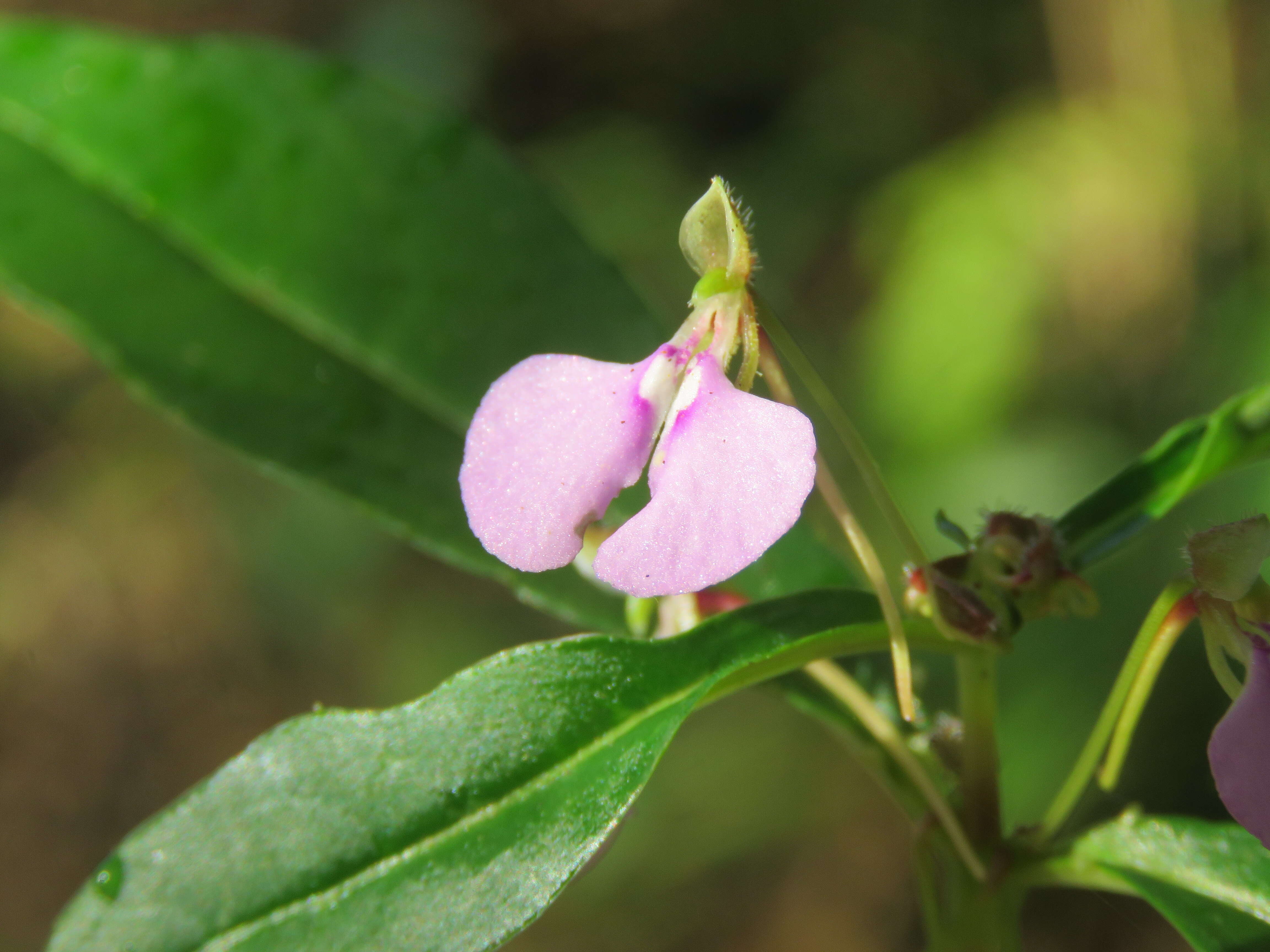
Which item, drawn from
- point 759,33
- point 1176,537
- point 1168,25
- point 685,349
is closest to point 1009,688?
point 1176,537

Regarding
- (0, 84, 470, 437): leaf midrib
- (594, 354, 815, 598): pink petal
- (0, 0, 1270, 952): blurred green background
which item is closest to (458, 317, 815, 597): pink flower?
(594, 354, 815, 598): pink petal

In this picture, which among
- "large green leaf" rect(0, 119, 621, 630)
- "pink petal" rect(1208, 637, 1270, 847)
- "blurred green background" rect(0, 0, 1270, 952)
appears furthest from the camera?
"blurred green background" rect(0, 0, 1270, 952)

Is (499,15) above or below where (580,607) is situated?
below

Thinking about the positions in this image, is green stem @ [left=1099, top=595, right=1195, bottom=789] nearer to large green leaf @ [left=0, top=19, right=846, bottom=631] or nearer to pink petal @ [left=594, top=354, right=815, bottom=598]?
pink petal @ [left=594, top=354, right=815, bottom=598]

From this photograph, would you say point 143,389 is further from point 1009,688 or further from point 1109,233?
point 1109,233

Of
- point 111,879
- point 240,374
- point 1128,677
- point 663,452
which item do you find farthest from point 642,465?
point 240,374

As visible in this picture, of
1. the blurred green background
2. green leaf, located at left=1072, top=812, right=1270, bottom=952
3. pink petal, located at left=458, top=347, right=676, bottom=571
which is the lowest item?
the blurred green background
